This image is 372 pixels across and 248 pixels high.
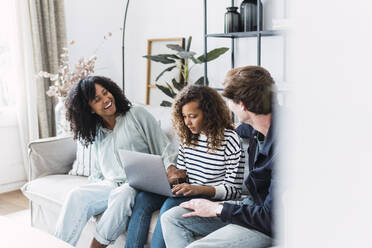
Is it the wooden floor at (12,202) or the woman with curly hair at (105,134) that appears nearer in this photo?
the woman with curly hair at (105,134)

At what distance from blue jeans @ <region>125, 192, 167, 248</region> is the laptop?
0.14 feet

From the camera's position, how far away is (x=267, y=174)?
1.20 metres

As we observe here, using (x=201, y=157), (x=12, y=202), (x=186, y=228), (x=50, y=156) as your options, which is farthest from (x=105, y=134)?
(x=12, y=202)

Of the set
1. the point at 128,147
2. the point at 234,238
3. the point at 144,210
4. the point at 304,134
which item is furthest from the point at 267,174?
the point at 304,134

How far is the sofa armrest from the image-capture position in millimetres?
2193

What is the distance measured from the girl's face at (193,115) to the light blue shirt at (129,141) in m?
0.29

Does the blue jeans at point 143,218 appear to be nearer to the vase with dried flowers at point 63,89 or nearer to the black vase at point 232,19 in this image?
the vase with dried flowers at point 63,89

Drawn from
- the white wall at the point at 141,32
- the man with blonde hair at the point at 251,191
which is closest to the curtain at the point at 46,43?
the white wall at the point at 141,32

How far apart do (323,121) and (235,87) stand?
108 centimetres

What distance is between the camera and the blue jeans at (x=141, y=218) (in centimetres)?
157

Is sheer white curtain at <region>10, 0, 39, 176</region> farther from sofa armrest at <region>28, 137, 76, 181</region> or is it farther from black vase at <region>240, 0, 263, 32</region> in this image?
black vase at <region>240, 0, 263, 32</region>

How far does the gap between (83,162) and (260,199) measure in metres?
1.32

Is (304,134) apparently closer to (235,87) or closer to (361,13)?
(361,13)

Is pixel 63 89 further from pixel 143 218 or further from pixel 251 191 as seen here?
pixel 251 191
